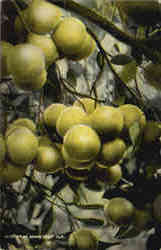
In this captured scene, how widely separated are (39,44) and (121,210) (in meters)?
0.26

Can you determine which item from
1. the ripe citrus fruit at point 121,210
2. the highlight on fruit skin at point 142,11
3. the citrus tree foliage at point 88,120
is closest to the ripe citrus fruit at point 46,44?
the citrus tree foliage at point 88,120

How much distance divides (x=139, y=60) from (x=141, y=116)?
5.6 inches

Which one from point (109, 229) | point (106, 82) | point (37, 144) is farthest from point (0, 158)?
point (109, 229)

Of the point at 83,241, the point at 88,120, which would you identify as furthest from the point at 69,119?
the point at 83,241

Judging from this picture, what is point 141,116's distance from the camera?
0.52m

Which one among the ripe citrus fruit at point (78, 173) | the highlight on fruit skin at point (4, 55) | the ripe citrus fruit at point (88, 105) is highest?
the highlight on fruit skin at point (4, 55)

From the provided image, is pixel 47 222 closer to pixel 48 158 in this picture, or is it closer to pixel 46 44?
pixel 48 158

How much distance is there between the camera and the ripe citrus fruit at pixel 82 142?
0.46 m

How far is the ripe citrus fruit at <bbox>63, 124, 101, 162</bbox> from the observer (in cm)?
46

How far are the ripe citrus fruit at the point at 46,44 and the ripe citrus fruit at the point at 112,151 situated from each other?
12 centimetres

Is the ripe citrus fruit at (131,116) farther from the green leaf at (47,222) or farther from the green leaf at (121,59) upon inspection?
the green leaf at (47,222)

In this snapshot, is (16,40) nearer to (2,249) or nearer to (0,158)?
(0,158)

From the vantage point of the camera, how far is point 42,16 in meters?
0.47

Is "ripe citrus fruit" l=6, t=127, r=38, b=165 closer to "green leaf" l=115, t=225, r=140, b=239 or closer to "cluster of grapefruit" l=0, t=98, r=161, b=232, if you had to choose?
"cluster of grapefruit" l=0, t=98, r=161, b=232
